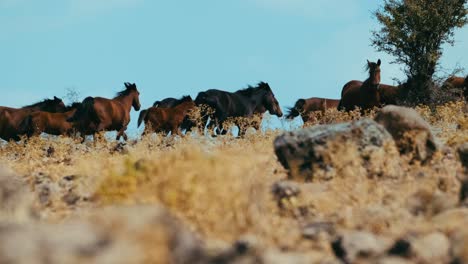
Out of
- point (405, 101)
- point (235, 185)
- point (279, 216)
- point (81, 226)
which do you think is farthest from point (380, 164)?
point (405, 101)

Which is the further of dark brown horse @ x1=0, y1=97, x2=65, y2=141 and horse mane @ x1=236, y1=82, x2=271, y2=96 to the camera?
horse mane @ x1=236, y1=82, x2=271, y2=96

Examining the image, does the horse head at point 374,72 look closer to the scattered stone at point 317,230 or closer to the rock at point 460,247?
the scattered stone at point 317,230

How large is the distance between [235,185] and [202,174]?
1.01ft

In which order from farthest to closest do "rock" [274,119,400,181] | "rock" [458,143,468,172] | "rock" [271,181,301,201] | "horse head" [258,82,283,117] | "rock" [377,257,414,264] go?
1. "horse head" [258,82,283,117]
2. "rock" [458,143,468,172]
3. "rock" [274,119,400,181]
4. "rock" [271,181,301,201]
5. "rock" [377,257,414,264]

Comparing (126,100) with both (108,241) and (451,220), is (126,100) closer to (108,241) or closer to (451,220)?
(451,220)

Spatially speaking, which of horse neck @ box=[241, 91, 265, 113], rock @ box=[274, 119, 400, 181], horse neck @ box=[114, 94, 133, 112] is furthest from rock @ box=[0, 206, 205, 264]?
horse neck @ box=[241, 91, 265, 113]

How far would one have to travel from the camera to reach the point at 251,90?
85.9ft

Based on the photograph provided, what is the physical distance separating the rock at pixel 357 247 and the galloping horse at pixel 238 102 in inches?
637

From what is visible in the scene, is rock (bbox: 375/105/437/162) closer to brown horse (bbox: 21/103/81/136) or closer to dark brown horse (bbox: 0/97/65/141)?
brown horse (bbox: 21/103/81/136)

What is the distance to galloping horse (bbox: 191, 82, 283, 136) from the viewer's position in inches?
926

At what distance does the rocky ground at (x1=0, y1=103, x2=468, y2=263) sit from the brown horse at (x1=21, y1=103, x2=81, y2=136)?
12732 millimetres

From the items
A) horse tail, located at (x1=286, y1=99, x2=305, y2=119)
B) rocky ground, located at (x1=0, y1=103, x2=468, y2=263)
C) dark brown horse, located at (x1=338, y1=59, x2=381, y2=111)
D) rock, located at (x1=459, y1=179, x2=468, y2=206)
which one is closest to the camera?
rocky ground, located at (x1=0, y1=103, x2=468, y2=263)

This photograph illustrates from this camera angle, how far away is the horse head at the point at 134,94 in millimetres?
26156

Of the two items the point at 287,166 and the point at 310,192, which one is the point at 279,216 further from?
the point at 287,166
